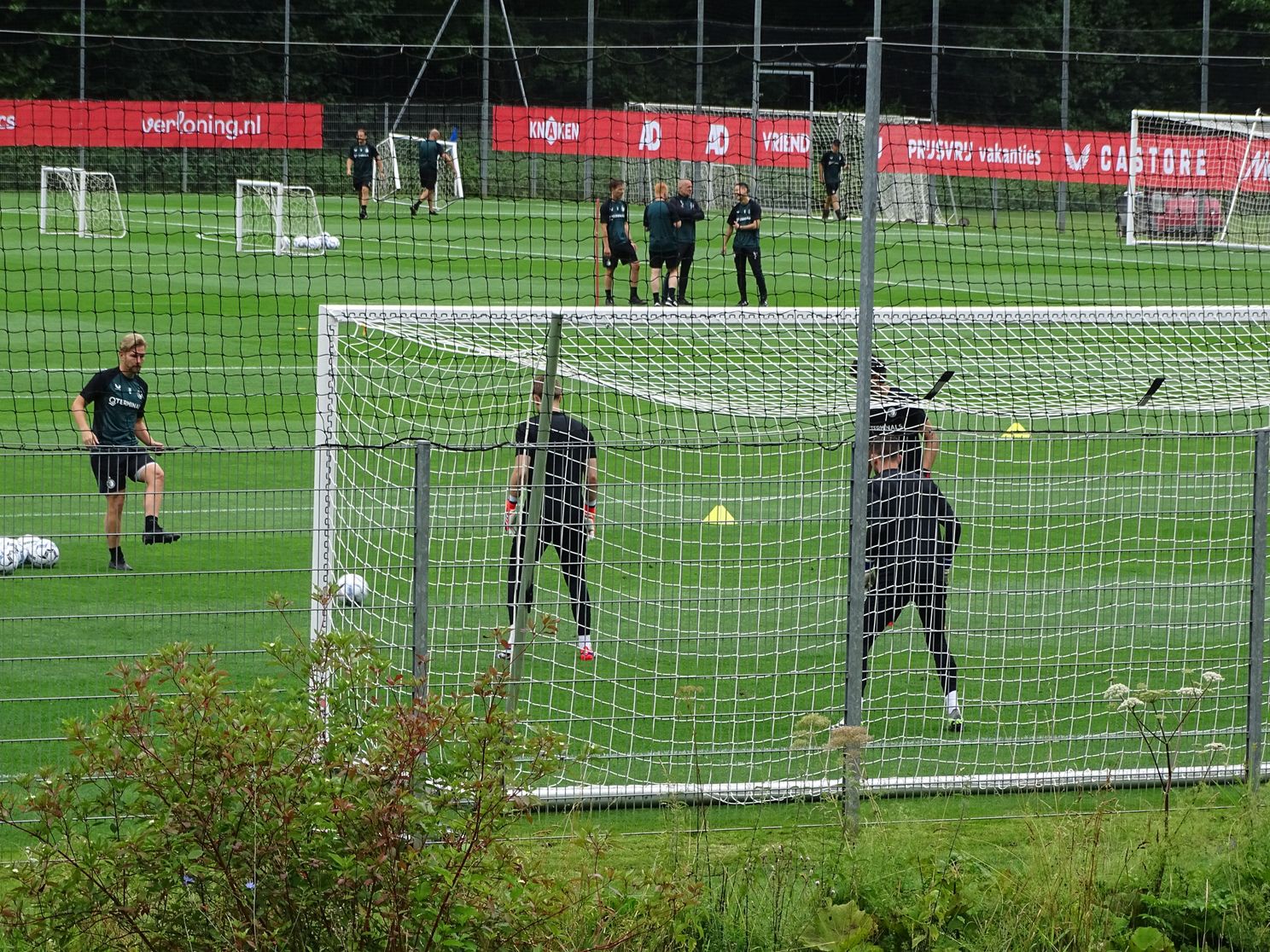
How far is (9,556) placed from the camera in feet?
33.4

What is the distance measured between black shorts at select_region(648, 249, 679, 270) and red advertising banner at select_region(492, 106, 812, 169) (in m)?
1.43

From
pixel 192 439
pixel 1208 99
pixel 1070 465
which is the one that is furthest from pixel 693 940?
pixel 1208 99

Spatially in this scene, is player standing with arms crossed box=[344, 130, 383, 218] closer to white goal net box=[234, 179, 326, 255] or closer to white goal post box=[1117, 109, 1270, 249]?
white goal net box=[234, 179, 326, 255]

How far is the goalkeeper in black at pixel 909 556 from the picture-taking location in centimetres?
714

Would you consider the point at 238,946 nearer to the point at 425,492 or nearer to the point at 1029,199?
the point at 425,492

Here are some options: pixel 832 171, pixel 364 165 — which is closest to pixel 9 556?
pixel 364 165

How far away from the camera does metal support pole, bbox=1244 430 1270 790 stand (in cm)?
706

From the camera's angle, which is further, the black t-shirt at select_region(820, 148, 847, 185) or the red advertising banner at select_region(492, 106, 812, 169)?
the black t-shirt at select_region(820, 148, 847, 185)

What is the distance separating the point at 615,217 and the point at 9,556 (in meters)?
13.3

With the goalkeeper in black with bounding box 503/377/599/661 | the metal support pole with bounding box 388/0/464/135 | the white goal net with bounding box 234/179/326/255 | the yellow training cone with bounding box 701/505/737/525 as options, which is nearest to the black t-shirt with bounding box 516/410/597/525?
the goalkeeper in black with bounding box 503/377/599/661

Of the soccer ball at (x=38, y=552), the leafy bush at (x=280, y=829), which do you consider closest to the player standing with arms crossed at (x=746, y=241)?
the soccer ball at (x=38, y=552)

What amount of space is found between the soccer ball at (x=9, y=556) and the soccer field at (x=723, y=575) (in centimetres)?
14

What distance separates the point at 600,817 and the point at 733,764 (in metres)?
0.61

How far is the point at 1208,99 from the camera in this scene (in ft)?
124
